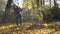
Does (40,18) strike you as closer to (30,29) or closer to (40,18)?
(40,18)

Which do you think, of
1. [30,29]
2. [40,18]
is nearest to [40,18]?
[40,18]

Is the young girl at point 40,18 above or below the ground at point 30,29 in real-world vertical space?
above

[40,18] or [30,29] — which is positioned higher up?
[40,18]

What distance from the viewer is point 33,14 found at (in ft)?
44.6

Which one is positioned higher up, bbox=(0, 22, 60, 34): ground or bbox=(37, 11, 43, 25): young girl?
bbox=(37, 11, 43, 25): young girl

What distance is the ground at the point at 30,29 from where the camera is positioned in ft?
44.4

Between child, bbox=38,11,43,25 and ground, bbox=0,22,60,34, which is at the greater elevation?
child, bbox=38,11,43,25

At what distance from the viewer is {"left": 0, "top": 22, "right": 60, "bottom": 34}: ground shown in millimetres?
13539

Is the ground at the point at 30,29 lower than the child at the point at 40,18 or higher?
lower

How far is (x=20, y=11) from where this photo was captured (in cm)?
1362

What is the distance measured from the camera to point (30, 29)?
13.6m

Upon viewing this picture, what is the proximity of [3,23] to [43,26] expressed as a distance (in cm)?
56

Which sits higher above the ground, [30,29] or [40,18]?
[40,18]

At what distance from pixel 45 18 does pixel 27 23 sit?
26 centimetres
